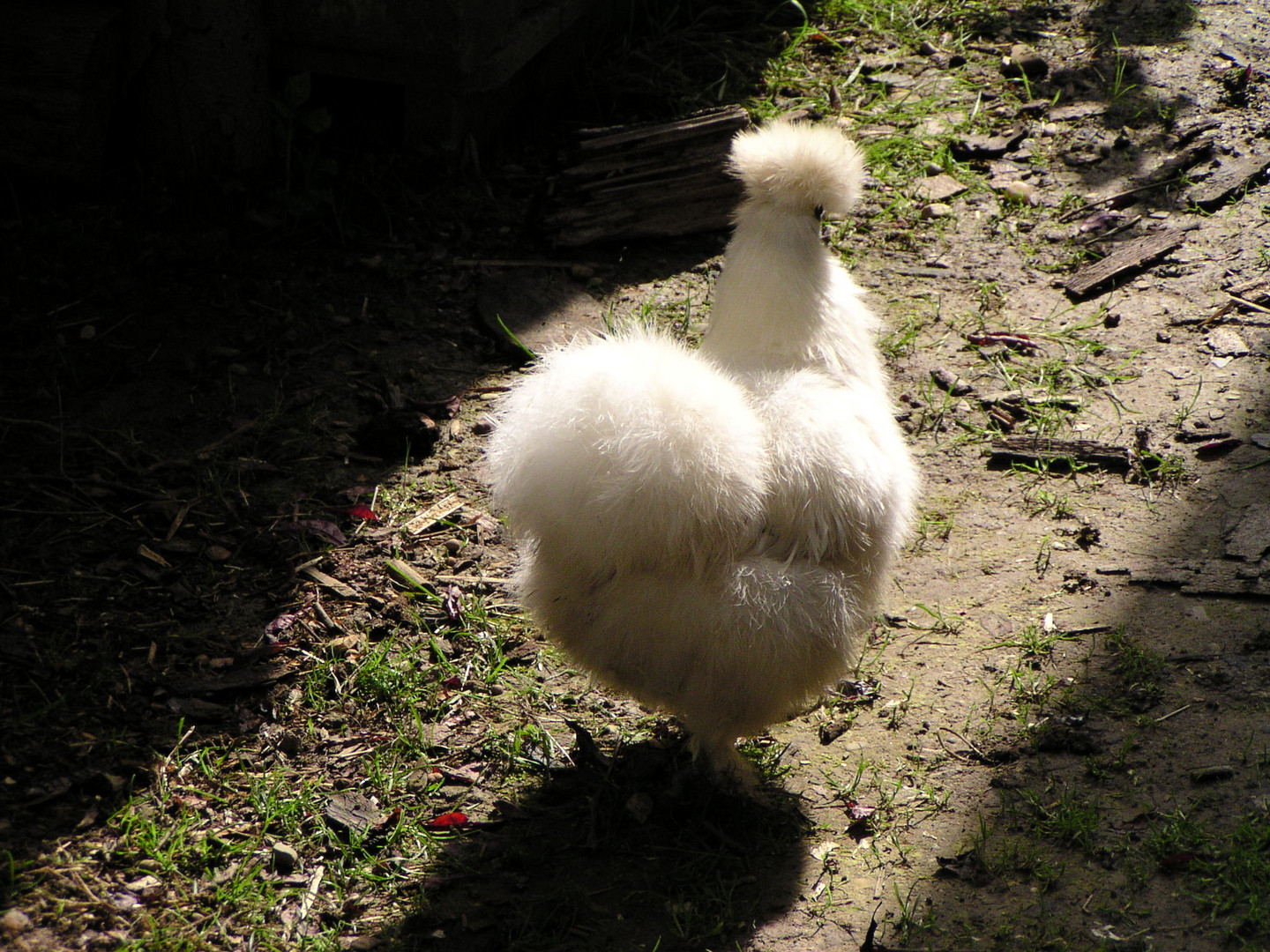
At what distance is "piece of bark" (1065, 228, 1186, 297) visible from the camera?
482 centimetres

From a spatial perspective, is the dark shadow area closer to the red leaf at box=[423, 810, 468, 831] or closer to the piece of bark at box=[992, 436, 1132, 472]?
the red leaf at box=[423, 810, 468, 831]

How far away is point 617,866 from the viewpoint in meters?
2.78

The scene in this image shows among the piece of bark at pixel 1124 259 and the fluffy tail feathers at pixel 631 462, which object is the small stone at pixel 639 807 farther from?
the piece of bark at pixel 1124 259

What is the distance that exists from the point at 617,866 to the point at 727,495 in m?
1.09

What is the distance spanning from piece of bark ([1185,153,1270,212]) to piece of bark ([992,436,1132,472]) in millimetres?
1799

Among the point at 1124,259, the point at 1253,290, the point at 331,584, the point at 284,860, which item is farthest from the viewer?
the point at 1124,259

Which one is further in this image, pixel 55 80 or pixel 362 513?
pixel 55 80

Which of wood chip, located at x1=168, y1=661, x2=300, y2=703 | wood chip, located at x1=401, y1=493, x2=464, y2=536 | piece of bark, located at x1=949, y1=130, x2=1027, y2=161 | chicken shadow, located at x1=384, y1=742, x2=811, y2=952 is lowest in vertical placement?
chicken shadow, located at x1=384, y1=742, x2=811, y2=952

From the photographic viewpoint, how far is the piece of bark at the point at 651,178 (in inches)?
195

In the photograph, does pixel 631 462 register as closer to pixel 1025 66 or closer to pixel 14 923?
pixel 14 923

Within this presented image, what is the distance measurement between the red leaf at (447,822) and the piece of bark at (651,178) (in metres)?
2.92

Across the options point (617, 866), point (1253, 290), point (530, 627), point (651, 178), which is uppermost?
point (651, 178)

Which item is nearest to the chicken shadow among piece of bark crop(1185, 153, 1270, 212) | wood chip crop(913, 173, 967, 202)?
wood chip crop(913, 173, 967, 202)

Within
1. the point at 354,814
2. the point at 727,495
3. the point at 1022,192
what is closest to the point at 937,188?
the point at 1022,192
